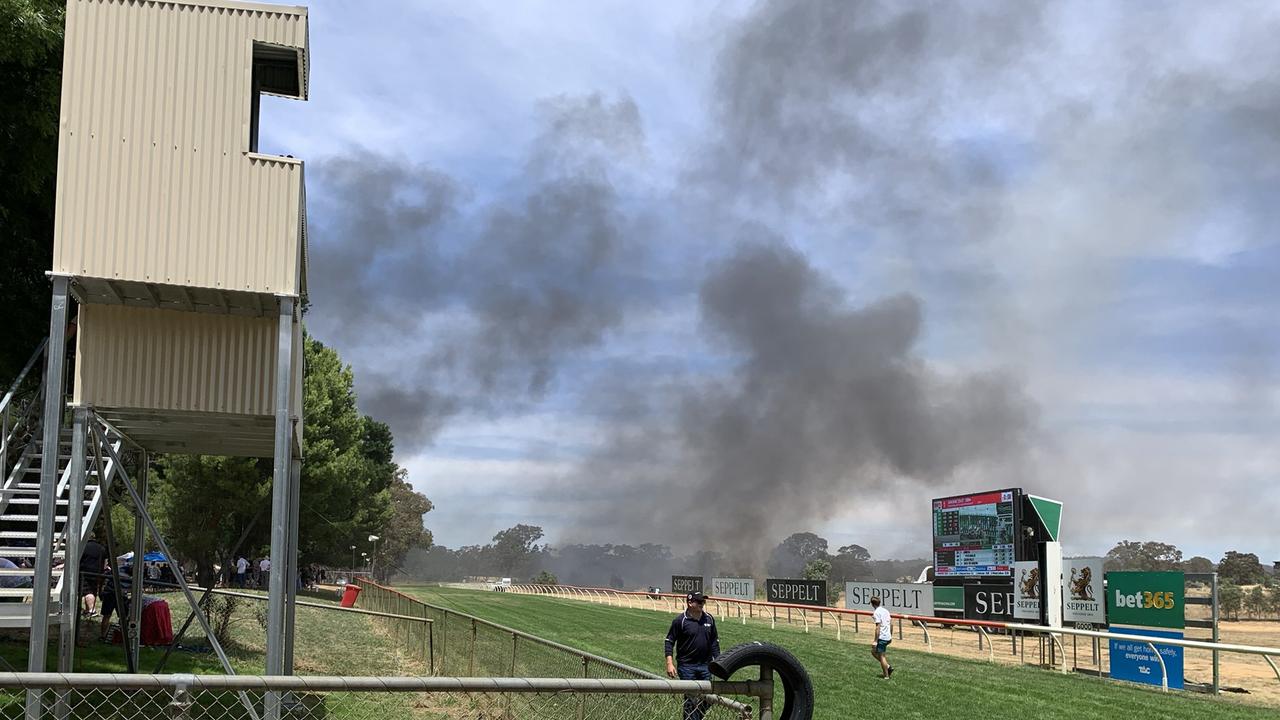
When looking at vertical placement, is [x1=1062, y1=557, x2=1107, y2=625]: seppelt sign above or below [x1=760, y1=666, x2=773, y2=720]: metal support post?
below

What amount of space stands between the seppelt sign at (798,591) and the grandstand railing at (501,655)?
27354mm

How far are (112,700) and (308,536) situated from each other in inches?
1835

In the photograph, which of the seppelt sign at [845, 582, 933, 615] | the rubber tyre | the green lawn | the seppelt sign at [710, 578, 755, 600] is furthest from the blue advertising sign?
the seppelt sign at [710, 578, 755, 600]

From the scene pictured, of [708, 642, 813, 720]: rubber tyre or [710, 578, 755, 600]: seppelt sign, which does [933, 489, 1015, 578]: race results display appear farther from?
[708, 642, 813, 720]: rubber tyre

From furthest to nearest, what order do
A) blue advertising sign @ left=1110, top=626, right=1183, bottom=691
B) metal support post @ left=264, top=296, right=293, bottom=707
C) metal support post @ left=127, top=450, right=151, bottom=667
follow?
1. blue advertising sign @ left=1110, top=626, right=1183, bottom=691
2. metal support post @ left=127, top=450, right=151, bottom=667
3. metal support post @ left=264, top=296, right=293, bottom=707

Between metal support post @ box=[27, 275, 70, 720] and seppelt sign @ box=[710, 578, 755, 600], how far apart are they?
49698 millimetres

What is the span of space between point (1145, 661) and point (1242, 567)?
119818 millimetres

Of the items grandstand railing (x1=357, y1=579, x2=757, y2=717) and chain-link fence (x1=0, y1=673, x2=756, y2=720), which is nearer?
chain-link fence (x1=0, y1=673, x2=756, y2=720)

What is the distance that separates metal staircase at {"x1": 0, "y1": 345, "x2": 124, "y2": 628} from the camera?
39.7ft

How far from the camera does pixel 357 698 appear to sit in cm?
1493

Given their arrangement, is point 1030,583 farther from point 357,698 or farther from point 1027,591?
point 357,698

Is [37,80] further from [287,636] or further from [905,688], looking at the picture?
[905,688]

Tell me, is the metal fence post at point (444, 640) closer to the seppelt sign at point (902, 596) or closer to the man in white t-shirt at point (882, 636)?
the man in white t-shirt at point (882, 636)

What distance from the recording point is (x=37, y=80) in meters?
15.4
